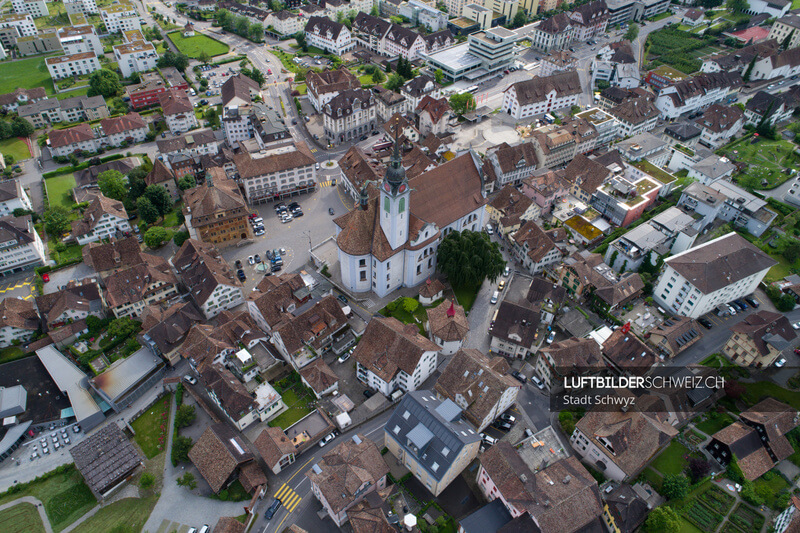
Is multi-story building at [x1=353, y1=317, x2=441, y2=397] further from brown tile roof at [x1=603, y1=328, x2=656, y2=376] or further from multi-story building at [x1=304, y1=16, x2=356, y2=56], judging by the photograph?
multi-story building at [x1=304, y1=16, x2=356, y2=56]

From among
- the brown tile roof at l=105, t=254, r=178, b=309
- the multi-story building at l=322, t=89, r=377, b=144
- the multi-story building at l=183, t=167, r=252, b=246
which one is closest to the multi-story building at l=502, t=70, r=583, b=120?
the multi-story building at l=322, t=89, r=377, b=144

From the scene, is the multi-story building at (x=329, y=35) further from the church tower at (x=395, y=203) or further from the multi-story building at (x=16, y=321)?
the multi-story building at (x=16, y=321)

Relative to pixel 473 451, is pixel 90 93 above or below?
above

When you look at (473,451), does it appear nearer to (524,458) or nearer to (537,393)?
(524,458)

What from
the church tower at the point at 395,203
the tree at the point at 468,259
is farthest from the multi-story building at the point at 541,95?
the church tower at the point at 395,203

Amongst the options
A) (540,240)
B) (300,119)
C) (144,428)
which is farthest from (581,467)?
(300,119)
